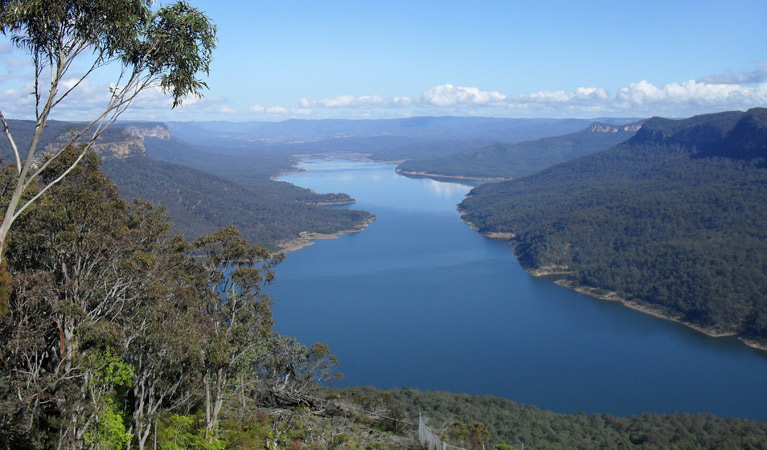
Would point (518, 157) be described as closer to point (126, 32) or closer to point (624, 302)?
point (624, 302)

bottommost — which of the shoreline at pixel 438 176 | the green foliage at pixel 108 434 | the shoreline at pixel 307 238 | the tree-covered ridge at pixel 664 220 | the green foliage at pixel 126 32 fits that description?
the shoreline at pixel 438 176

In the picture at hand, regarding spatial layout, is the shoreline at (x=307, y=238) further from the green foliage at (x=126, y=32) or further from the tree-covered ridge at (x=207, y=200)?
the green foliage at (x=126, y=32)

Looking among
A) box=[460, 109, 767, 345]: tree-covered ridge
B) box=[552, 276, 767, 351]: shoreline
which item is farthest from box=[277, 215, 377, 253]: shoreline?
box=[552, 276, 767, 351]: shoreline

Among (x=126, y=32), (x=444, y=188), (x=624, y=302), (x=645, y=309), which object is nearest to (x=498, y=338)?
(x=645, y=309)

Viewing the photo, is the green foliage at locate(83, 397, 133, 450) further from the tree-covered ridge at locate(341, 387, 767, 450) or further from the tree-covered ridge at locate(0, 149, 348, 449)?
the tree-covered ridge at locate(341, 387, 767, 450)

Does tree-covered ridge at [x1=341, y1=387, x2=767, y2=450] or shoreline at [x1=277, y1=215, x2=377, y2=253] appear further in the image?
shoreline at [x1=277, y1=215, x2=377, y2=253]

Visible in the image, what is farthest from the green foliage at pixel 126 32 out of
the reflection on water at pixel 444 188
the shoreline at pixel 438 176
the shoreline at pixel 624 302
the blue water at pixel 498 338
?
the shoreline at pixel 438 176

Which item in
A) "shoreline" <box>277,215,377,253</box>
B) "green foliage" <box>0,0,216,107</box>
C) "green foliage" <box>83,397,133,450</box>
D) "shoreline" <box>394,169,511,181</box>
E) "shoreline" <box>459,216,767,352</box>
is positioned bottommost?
"shoreline" <box>459,216,767,352</box>
